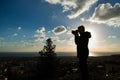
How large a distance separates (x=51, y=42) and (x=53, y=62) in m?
2.73

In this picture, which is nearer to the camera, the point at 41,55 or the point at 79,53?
the point at 79,53

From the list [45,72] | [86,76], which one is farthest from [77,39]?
[45,72]

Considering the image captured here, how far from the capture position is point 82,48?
5906 millimetres

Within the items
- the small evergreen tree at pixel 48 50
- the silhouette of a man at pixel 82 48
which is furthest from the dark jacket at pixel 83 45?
the small evergreen tree at pixel 48 50

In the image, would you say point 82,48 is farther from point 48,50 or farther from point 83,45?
point 48,50

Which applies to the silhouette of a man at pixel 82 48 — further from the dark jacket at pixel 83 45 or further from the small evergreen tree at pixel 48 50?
the small evergreen tree at pixel 48 50

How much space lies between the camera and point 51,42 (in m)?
23.0

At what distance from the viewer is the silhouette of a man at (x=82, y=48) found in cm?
585

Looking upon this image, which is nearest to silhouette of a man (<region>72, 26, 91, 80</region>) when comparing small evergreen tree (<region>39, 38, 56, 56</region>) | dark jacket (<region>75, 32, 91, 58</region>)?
dark jacket (<region>75, 32, 91, 58</region>)

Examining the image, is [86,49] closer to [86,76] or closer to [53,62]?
[86,76]

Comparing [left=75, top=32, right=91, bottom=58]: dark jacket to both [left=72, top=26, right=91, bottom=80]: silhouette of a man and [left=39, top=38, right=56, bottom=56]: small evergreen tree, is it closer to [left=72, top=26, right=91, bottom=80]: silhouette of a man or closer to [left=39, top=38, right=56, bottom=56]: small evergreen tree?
[left=72, top=26, right=91, bottom=80]: silhouette of a man

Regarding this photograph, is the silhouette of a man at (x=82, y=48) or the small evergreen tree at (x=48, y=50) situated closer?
the silhouette of a man at (x=82, y=48)

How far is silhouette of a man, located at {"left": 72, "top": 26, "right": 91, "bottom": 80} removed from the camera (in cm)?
585

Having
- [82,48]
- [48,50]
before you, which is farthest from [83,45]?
[48,50]
